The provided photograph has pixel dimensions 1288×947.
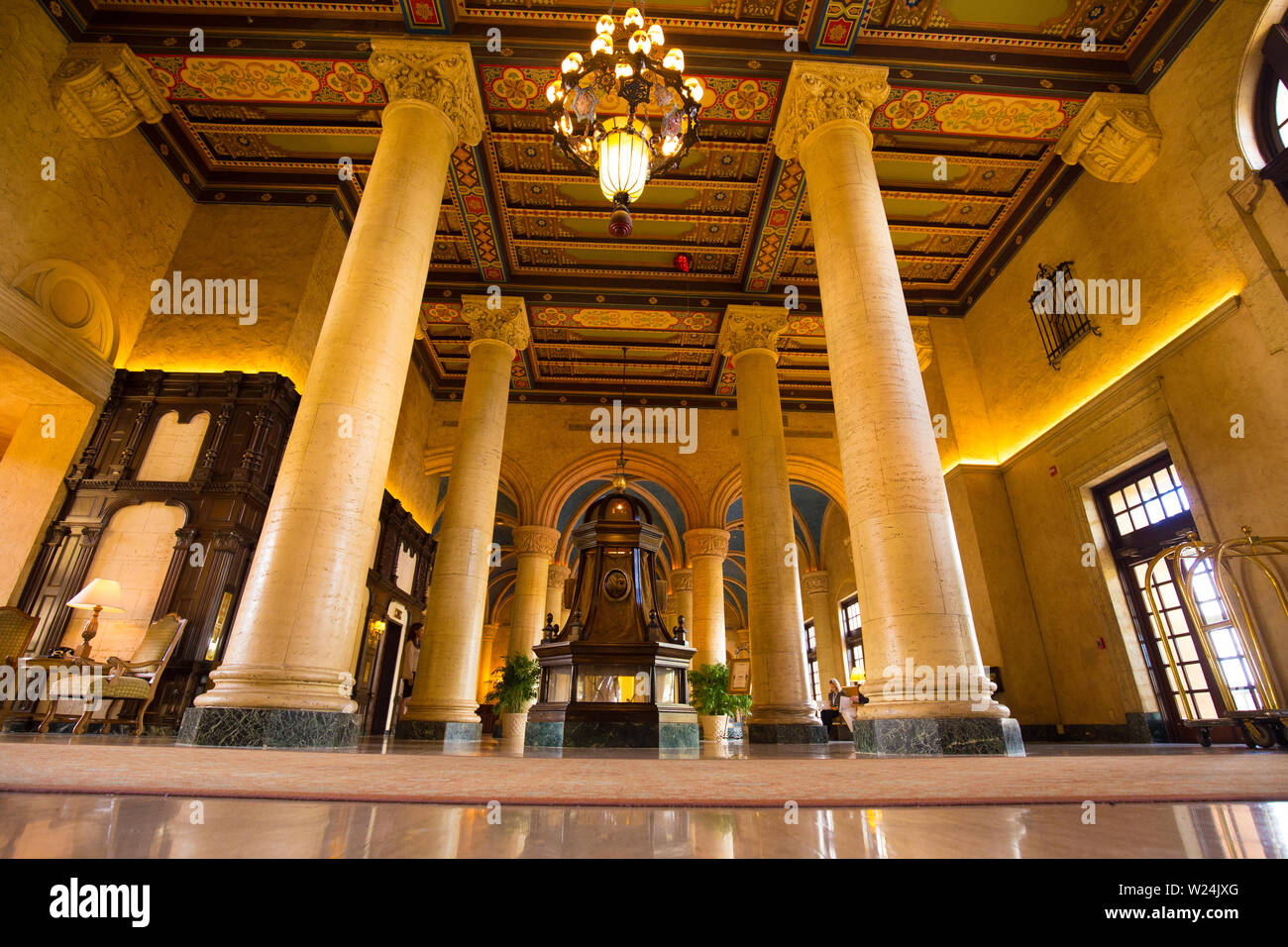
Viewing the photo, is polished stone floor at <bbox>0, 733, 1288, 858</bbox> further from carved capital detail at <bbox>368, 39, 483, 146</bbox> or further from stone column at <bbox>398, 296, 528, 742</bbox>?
stone column at <bbox>398, 296, 528, 742</bbox>

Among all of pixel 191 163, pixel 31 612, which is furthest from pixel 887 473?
pixel 191 163

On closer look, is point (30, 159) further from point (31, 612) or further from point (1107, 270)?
point (1107, 270)

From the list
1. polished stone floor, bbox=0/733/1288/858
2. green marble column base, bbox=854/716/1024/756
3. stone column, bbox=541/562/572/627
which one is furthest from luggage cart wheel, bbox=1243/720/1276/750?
stone column, bbox=541/562/572/627

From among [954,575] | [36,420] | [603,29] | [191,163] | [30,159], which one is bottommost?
[954,575]

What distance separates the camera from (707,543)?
1427 centimetres

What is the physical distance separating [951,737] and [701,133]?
27.3ft

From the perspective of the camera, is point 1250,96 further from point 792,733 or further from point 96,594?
point 96,594

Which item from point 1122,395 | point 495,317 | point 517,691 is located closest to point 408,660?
point 517,691

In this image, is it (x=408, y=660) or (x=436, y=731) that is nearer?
(x=436, y=731)

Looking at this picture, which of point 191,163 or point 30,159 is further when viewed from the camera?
point 191,163

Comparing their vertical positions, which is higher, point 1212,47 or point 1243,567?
point 1212,47

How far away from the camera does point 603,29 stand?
5.20 meters

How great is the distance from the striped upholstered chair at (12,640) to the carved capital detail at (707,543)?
36.0 feet

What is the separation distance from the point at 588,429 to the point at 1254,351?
11.5m
